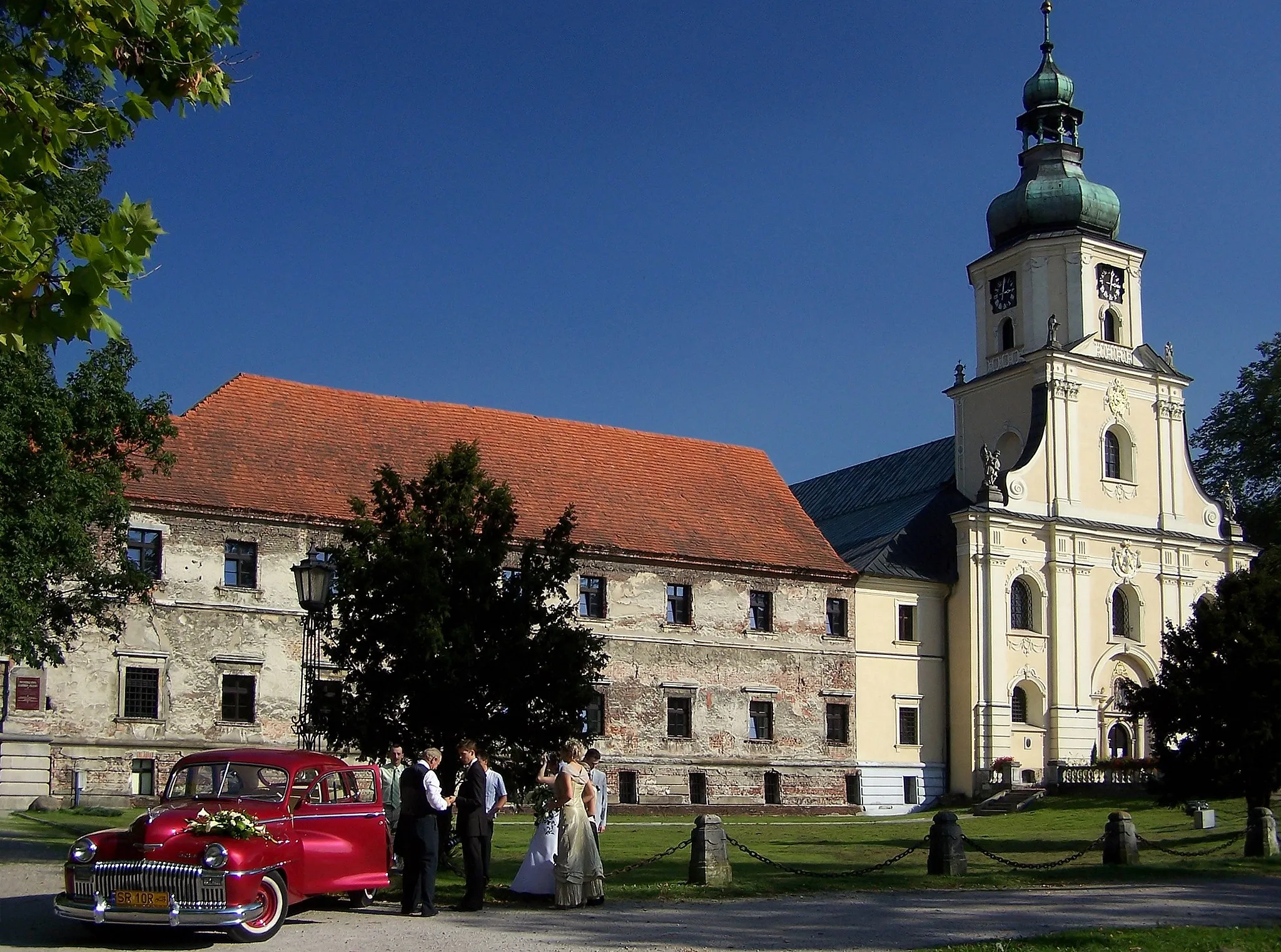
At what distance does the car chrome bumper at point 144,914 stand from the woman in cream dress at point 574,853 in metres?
4.01

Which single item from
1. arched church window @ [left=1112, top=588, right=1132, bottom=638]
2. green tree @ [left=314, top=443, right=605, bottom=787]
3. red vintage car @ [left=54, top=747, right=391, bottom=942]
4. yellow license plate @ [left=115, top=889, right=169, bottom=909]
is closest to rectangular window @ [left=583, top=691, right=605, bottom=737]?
green tree @ [left=314, top=443, right=605, bottom=787]

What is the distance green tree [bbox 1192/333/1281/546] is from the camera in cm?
5172

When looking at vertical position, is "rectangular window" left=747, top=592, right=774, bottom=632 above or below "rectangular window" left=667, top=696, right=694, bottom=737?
above

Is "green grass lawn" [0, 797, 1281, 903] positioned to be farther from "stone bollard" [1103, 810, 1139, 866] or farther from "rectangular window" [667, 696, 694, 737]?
"rectangular window" [667, 696, 694, 737]

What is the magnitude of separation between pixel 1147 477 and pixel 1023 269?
8.27 m

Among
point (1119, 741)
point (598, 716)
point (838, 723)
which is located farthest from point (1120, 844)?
point (1119, 741)

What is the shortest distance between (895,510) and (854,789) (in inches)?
467

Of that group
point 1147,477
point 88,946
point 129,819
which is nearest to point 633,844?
point 129,819

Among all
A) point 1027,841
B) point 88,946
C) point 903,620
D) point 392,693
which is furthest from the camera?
point 903,620

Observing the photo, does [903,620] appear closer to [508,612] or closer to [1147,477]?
[1147,477]

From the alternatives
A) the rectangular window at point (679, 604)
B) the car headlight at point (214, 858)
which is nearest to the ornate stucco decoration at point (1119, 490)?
the rectangular window at point (679, 604)

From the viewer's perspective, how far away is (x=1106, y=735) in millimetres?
45094

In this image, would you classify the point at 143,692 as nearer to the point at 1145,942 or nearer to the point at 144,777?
the point at 144,777

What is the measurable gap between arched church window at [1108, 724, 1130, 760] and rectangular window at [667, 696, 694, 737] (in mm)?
15353
